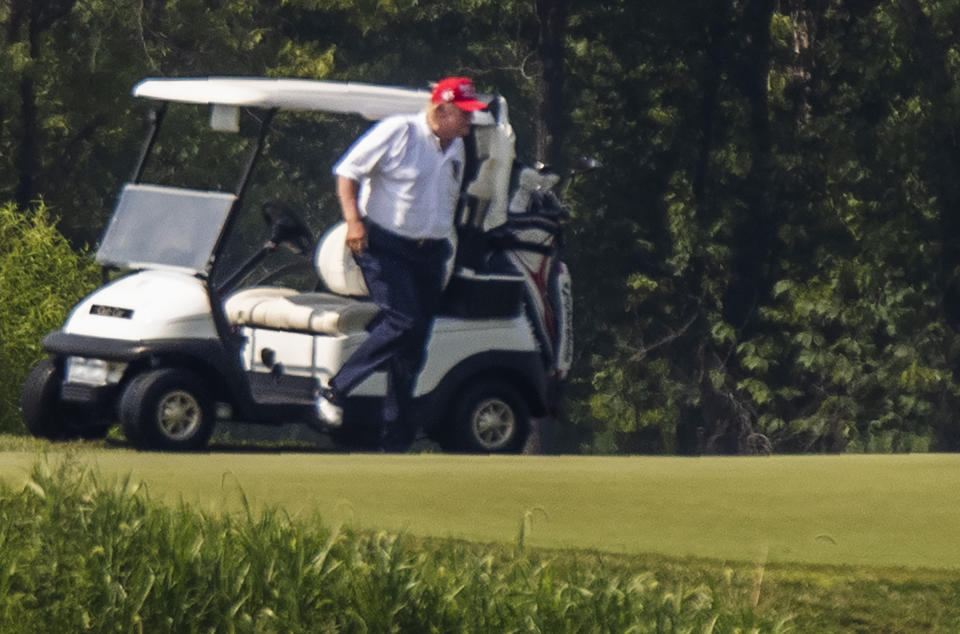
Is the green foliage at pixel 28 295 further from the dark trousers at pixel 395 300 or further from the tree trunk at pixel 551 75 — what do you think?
the tree trunk at pixel 551 75

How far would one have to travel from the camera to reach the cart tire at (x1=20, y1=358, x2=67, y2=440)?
11305mm

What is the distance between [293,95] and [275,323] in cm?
108

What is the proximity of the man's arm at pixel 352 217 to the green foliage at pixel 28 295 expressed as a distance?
407 centimetres

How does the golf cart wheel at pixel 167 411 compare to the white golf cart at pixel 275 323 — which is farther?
the white golf cart at pixel 275 323

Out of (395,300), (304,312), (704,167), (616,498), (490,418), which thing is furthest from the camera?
(704,167)

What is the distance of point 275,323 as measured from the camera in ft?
36.8

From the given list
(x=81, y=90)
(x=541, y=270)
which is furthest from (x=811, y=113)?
(x=541, y=270)

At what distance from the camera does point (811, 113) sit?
84.9 ft

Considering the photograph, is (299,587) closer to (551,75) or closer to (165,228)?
(165,228)

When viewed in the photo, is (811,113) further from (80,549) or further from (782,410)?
(80,549)

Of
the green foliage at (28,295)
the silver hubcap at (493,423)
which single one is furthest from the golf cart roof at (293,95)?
the green foliage at (28,295)

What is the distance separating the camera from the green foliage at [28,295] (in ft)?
46.7

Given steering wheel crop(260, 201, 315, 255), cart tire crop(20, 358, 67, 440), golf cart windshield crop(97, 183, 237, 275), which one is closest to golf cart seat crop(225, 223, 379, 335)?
steering wheel crop(260, 201, 315, 255)

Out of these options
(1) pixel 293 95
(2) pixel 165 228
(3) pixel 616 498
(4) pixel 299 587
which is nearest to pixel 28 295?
(2) pixel 165 228
